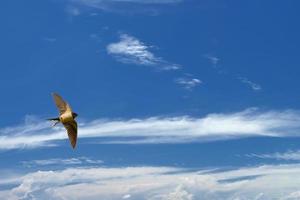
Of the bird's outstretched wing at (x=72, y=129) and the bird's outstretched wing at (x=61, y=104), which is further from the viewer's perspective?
the bird's outstretched wing at (x=72, y=129)

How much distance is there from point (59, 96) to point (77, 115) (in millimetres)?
3269

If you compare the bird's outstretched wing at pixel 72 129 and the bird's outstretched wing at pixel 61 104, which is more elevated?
the bird's outstretched wing at pixel 61 104

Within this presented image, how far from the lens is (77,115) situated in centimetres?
9269

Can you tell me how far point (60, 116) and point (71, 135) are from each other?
2.76 meters

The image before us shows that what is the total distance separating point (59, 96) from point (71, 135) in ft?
16.4

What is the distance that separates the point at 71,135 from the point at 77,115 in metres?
2.41

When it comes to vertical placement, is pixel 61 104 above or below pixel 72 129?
above

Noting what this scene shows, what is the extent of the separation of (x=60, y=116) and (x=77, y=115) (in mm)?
2011

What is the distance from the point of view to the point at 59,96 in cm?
9100

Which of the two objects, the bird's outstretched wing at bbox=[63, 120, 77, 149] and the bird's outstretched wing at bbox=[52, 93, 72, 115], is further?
the bird's outstretched wing at bbox=[63, 120, 77, 149]

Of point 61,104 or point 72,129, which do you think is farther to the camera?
point 72,129

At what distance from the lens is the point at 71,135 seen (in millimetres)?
93125

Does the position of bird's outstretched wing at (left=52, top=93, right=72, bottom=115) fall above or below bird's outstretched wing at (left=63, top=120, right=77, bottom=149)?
above

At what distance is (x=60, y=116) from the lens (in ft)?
301
